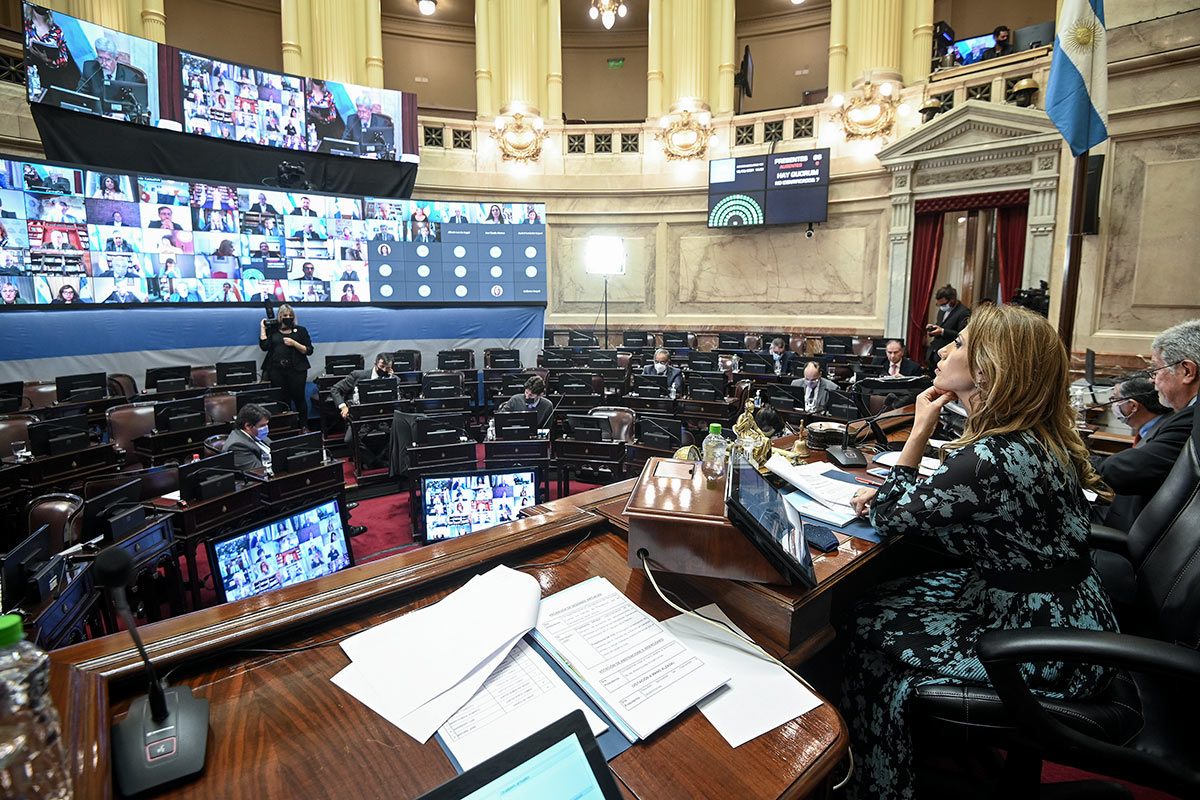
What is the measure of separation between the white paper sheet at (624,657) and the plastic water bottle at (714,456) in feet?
1.51

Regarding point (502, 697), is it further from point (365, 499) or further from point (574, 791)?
point (365, 499)

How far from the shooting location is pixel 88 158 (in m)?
9.47

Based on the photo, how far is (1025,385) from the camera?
→ 5.37ft

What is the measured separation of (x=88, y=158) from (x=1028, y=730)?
43.1 feet

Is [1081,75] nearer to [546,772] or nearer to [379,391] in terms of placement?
[546,772]

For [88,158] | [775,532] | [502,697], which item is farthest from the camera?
[88,158]

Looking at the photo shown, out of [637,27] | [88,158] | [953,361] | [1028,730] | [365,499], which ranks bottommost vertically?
[365,499]

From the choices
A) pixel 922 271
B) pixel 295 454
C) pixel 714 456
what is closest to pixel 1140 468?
pixel 714 456

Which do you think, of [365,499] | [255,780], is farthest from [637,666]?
[365,499]

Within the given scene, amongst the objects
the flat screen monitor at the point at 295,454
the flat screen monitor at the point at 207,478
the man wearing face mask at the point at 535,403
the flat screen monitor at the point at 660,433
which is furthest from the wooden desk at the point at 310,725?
the man wearing face mask at the point at 535,403

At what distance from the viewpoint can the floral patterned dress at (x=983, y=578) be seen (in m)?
1.56

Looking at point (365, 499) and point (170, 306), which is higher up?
point (170, 306)

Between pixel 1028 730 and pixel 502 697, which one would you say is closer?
pixel 502 697

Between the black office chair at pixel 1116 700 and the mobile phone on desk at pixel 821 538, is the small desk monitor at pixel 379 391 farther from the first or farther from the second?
the black office chair at pixel 1116 700
